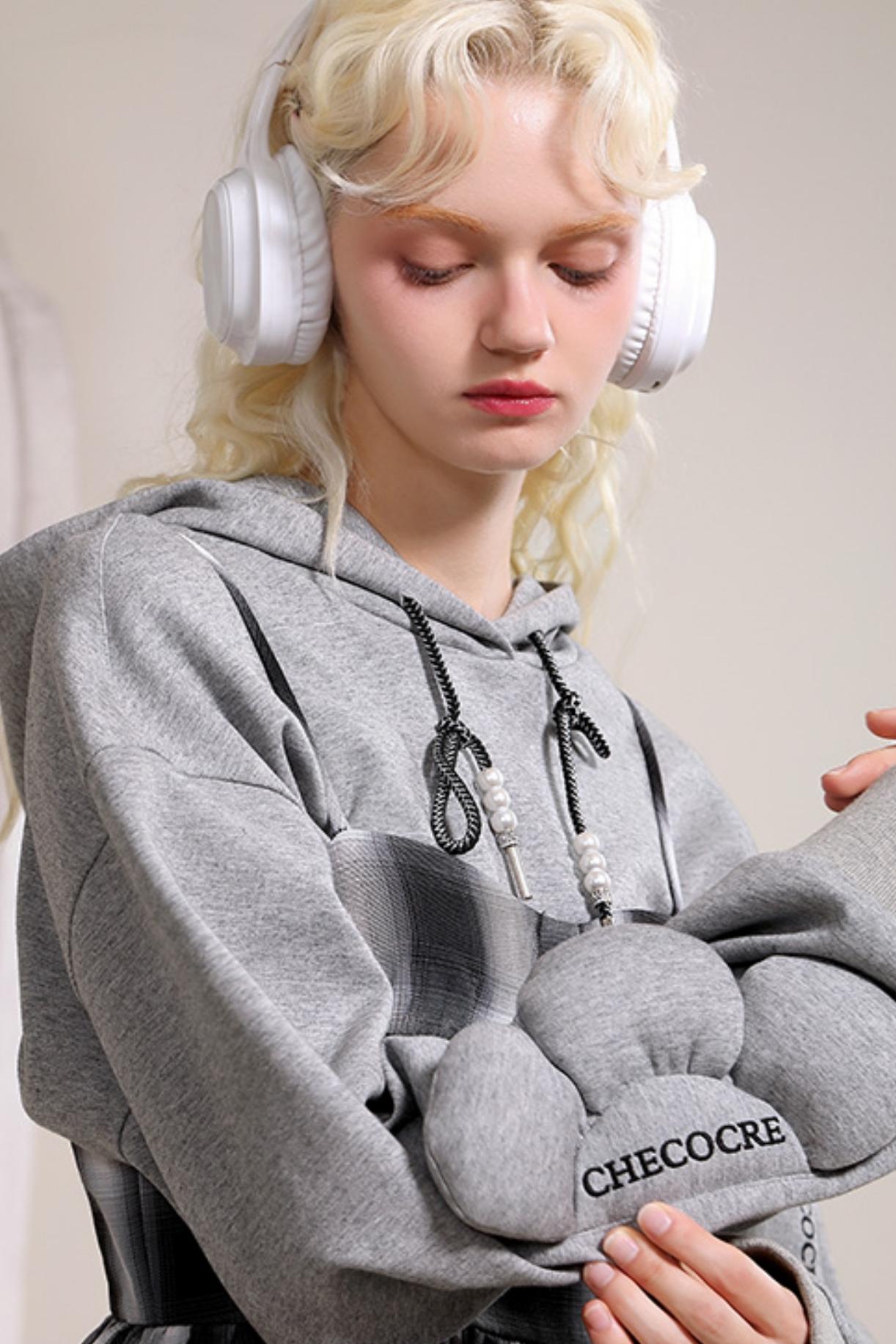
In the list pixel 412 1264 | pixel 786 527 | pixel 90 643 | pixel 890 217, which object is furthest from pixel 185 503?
pixel 890 217

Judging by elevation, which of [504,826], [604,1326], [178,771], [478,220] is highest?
[478,220]

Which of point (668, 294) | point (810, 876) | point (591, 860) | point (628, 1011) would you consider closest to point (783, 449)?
point (668, 294)

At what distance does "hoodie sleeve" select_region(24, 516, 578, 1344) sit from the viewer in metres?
0.81

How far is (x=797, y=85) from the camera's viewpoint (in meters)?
2.32

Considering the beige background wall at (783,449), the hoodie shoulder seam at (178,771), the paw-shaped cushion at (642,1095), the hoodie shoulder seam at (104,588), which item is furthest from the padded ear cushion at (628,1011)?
the beige background wall at (783,449)

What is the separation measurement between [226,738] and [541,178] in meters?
0.38

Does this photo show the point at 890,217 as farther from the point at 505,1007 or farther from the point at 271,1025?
Answer: the point at 271,1025

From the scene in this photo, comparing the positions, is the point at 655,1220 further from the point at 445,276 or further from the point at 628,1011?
the point at 445,276

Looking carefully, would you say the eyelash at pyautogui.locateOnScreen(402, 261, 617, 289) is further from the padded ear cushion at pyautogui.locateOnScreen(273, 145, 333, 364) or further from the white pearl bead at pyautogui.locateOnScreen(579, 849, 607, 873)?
the white pearl bead at pyautogui.locateOnScreen(579, 849, 607, 873)

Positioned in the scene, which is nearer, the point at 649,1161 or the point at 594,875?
the point at 649,1161

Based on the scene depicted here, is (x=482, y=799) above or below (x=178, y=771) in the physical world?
below

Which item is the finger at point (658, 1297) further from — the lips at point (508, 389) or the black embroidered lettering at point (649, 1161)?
the lips at point (508, 389)

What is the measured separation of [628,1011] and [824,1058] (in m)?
0.10

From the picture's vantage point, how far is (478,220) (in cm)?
106
